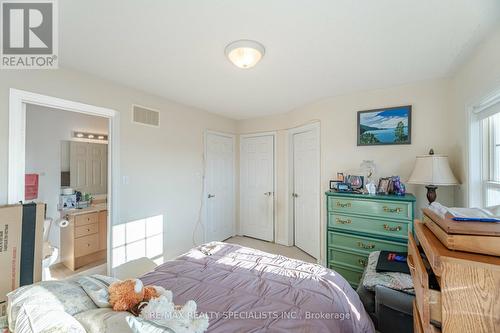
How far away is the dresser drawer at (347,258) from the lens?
7.48 feet

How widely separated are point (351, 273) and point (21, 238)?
309 centimetres

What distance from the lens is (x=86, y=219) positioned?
3047mm

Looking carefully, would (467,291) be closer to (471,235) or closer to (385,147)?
(471,235)

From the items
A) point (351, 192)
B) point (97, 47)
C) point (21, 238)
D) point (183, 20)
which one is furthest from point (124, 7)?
point (351, 192)

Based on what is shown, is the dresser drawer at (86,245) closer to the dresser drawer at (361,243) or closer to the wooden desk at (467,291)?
the dresser drawer at (361,243)

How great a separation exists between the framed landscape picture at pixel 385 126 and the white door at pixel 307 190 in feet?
2.08

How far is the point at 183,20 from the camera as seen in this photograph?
139 centimetres

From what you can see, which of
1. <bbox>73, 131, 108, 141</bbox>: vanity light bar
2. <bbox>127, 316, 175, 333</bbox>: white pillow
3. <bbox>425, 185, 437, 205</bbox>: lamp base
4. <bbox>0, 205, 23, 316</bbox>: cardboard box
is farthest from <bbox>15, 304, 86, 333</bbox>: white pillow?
<bbox>73, 131, 108, 141</bbox>: vanity light bar

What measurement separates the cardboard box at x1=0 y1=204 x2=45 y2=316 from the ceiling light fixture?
6.68 feet

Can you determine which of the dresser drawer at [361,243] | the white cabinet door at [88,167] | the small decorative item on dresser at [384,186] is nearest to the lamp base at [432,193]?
the small decorative item on dresser at [384,186]

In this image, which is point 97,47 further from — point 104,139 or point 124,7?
point 104,139

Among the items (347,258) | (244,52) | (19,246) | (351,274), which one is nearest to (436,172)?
(347,258)

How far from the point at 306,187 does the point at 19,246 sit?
326 centimetres

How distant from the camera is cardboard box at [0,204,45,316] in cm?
156
